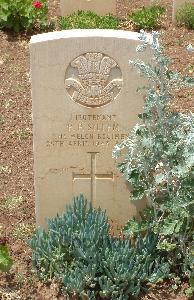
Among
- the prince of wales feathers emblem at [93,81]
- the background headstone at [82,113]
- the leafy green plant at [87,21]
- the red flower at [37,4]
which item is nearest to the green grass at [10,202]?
the background headstone at [82,113]

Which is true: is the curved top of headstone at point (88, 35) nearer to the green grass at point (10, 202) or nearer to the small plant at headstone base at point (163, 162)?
the small plant at headstone base at point (163, 162)

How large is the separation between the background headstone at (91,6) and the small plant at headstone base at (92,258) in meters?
5.01

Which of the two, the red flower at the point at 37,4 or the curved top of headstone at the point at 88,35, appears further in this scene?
the red flower at the point at 37,4

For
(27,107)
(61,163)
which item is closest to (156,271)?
(61,163)

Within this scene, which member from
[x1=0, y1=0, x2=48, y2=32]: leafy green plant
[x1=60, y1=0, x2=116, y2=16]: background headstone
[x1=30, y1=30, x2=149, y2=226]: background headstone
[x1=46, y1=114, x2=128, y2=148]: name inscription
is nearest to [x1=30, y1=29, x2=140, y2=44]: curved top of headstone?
[x1=30, y1=30, x2=149, y2=226]: background headstone

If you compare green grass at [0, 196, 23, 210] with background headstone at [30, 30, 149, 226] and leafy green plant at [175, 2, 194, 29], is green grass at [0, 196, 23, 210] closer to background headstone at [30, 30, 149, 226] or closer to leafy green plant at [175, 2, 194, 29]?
background headstone at [30, 30, 149, 226]

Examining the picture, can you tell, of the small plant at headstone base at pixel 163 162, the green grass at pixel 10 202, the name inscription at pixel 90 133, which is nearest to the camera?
the small plant at headstone base at pixel 163 162

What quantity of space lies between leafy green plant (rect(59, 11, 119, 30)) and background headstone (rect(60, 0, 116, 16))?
0.23 metres

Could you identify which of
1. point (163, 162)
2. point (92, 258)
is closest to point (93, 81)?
point (163, 162)

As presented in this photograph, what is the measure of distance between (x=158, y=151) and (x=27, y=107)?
10.1ft

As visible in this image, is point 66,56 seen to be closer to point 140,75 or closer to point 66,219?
point 140,75

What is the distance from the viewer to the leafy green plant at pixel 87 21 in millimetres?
8494

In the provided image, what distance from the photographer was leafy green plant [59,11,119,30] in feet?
27.9

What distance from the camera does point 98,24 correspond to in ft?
28.0
